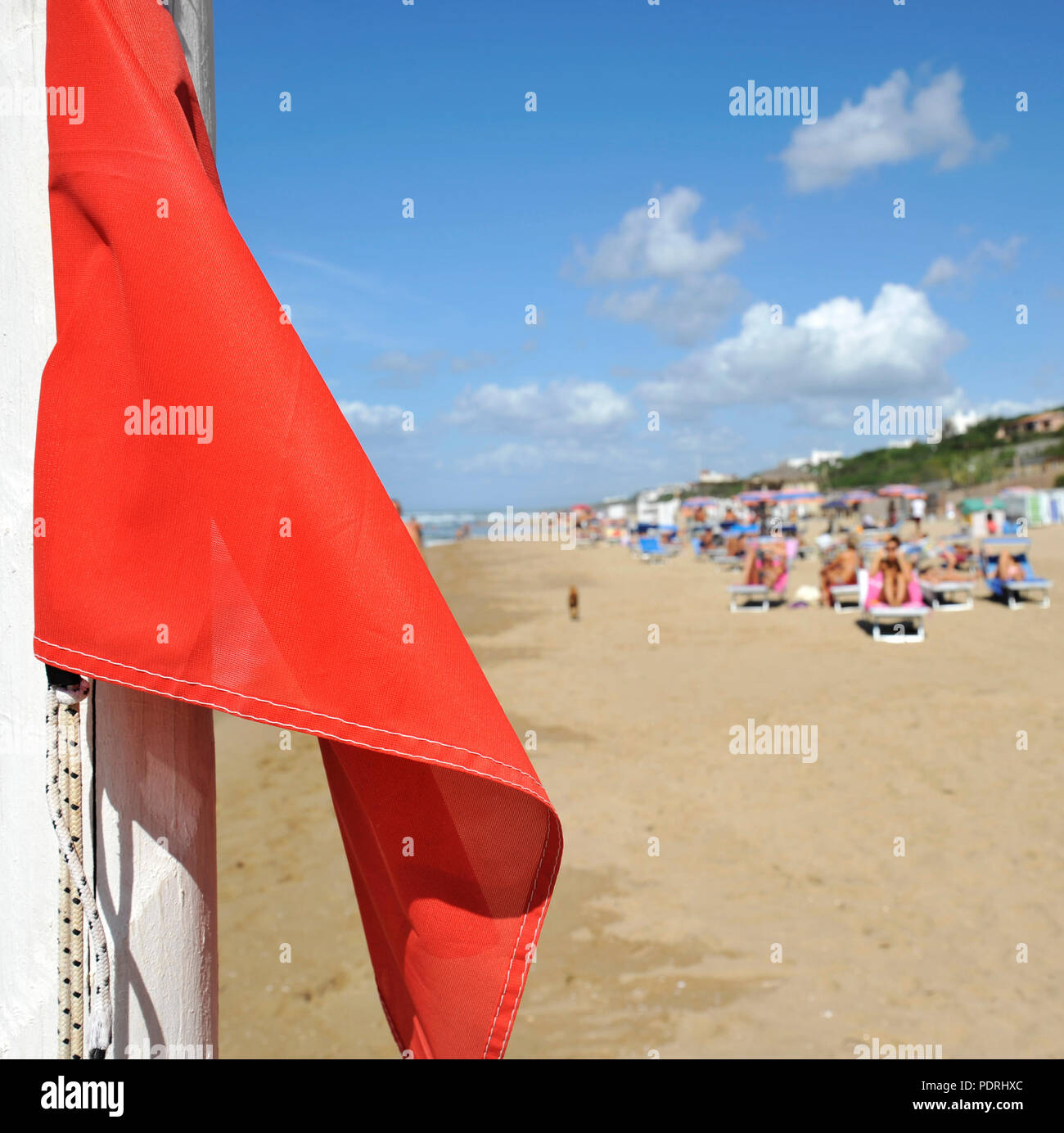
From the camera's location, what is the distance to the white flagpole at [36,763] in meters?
0.97

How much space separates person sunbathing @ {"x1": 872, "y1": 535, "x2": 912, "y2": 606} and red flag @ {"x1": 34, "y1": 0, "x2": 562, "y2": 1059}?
14225 mm

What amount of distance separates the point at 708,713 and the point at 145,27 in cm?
873

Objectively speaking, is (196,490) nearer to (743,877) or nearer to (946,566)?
(743,877)

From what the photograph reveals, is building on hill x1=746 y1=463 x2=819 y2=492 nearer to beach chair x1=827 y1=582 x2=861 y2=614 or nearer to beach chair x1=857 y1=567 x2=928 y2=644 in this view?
beach chair x1=827 y1=582 x2=861 y2=614

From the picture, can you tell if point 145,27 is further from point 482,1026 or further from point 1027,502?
point 1027,502

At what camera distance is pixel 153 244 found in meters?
0.94
